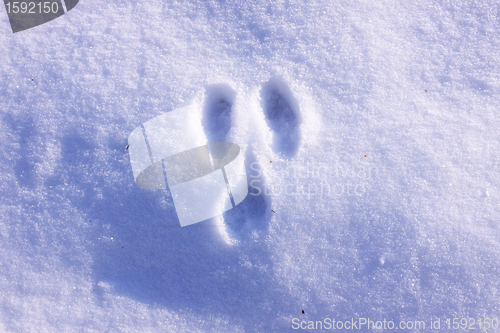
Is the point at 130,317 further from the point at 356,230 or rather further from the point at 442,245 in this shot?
the point at 442,245

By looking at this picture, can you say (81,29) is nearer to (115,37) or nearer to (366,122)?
(115,37)

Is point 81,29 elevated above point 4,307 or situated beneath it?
elevated above

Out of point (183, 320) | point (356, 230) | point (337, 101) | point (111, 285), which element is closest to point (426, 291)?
point (356, 230)

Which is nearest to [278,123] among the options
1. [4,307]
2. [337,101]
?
[337,101]

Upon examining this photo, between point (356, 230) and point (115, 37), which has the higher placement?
point (115, 37)

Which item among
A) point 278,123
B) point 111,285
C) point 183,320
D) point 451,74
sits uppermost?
point 451,74

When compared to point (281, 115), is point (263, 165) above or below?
below
